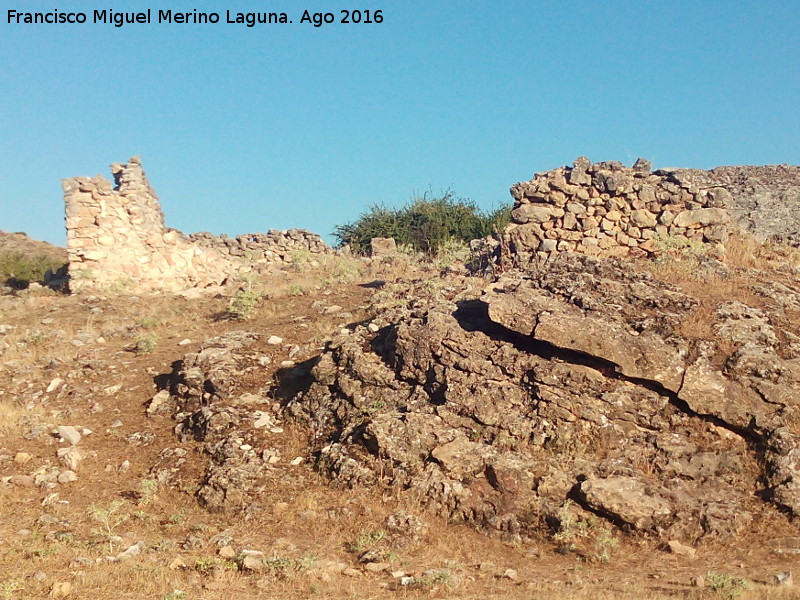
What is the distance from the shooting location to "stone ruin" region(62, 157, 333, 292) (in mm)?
15656

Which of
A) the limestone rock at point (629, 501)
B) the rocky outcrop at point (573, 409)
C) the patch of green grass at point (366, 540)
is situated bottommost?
the patch of green grass at point (366, 540)

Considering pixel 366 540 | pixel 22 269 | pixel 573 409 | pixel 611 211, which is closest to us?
pixel 366 540

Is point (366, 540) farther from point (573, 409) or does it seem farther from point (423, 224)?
point (423, 224)

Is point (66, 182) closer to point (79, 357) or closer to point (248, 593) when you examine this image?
point (79, 357)

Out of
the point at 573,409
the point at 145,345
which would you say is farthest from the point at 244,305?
the point at 573,409

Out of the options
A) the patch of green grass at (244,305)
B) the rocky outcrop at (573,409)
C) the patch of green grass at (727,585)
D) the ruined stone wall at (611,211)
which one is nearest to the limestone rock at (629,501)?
the rocky outcrop at (573,409)

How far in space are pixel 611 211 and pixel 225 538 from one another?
7.54m

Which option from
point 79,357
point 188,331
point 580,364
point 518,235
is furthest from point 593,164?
point 79,357

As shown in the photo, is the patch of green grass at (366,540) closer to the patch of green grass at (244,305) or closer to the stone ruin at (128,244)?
the patch of green grass at (244,305)

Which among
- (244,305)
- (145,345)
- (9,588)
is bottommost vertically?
(9,588)

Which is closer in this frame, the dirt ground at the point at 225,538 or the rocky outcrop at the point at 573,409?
the dirt ground at the point at 225,538

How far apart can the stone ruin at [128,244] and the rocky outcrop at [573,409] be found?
8.68 metres

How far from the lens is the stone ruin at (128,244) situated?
51.4ft

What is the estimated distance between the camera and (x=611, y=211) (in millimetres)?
11477
